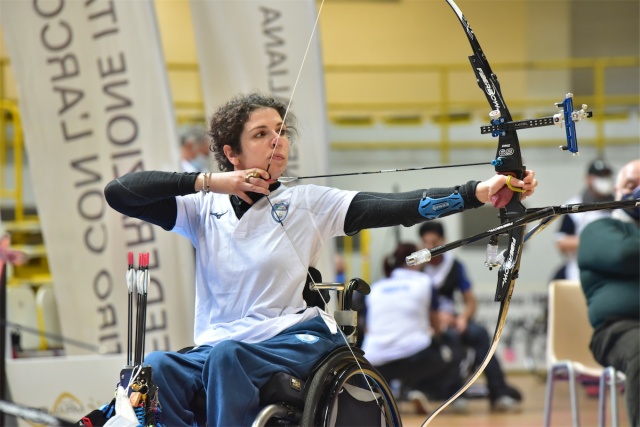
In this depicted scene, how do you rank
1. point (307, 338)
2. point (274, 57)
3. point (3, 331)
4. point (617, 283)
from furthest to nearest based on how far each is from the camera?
point (274, 57), point (3, 331), point (617, 283), point (307, 338)

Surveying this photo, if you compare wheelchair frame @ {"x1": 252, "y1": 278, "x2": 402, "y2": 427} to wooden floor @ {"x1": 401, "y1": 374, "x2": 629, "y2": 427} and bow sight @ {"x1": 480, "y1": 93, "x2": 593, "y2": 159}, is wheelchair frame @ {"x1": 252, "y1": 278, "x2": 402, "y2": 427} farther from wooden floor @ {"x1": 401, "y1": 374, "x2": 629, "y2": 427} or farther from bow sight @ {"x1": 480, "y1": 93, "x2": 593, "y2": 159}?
wooden floor @ {"x1": 401, "y1": 374, "x2": 629, "y2": 427}

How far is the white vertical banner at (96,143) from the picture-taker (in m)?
3.35

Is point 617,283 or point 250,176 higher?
point 250,176

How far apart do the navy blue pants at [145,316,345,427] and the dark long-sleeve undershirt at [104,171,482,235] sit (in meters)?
0.30

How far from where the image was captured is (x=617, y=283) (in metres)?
3.17

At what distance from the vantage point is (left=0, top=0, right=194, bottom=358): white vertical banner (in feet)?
11.0

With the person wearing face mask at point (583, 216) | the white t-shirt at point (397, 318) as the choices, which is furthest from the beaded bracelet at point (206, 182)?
the person wearing face mask at point (583, 216)

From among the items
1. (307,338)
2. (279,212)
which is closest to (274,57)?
(279,212)

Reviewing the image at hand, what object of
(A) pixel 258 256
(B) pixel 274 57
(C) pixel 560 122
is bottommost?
(A) pixel 258 256

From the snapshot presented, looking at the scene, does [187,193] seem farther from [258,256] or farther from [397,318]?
[397,318]

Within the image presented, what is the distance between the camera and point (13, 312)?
12.3 feet

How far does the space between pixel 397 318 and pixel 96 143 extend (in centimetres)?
230

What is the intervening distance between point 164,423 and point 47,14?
6.13 feet

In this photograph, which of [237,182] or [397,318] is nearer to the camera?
[237,182]
